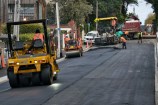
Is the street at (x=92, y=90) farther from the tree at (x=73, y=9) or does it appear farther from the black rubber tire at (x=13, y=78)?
the tree at (x=73, y=9)

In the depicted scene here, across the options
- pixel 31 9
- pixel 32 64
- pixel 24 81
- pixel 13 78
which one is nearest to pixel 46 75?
pixel 32 64

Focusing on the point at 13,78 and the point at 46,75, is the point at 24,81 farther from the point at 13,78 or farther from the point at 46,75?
the point at 46,75

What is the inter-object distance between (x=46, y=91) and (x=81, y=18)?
50.9m

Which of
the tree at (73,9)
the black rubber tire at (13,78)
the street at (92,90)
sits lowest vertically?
the street at (92,90)

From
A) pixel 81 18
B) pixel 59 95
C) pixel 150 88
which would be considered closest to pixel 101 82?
pixel 150 88

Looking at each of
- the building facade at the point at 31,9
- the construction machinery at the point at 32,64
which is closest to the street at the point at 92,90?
the construction machinery at the point at 32,64

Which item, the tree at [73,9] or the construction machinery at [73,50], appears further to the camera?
the tree at [73,9]

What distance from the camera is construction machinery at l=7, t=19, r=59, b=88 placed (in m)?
23.2

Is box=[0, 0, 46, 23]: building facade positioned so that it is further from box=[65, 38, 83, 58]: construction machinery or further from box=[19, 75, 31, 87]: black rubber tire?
box=[19, 75, 31, 87]: black rubber tire

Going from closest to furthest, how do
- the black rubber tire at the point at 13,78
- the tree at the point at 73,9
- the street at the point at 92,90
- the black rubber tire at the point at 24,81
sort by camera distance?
the street at the point at 92,90
the black rubber tire at the point at 13,78
the black rubber tire at the point at 24,81
the tree at the point at 73,9

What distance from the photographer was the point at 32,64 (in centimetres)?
2325

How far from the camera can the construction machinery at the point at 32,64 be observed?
76.1 ft

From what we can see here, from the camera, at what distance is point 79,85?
23.0 meters

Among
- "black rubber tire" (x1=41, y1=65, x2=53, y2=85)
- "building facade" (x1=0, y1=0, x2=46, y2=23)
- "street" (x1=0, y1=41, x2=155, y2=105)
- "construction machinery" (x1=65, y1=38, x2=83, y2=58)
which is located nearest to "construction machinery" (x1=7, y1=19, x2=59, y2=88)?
"black rubber tire" (x1=41, y1=65, x2=53, y2=85)
